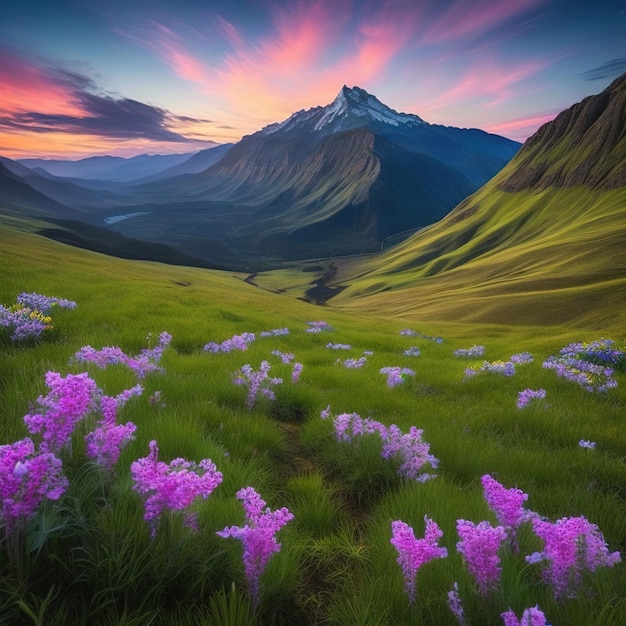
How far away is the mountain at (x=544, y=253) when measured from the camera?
64050 mm

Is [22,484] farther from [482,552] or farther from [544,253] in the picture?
[544,253]

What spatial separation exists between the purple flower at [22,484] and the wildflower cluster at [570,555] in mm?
3033

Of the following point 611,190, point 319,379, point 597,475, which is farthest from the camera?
point 611,190

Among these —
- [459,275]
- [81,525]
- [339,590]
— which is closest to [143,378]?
[81,525]

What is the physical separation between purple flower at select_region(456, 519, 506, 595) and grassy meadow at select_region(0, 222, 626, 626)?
0.07 metres

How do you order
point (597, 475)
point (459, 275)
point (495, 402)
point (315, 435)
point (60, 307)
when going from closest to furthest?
point (597, 475), point (315, 435), point (495, 402), point (60, 307), point (459, 275)

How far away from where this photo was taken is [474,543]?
2613mm

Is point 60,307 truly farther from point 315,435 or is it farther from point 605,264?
point 605,264

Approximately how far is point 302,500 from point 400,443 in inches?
50.9

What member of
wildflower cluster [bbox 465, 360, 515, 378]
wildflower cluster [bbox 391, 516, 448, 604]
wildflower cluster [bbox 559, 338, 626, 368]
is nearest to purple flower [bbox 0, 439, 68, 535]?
wildflower cluster [bbox 391, 516, 448, 604]

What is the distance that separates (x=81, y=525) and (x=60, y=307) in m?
9.44

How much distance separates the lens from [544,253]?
105m

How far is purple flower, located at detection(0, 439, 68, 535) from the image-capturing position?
2229 mm

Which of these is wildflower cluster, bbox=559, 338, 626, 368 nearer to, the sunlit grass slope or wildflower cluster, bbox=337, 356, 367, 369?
wildflower cluster, bbox=337, 356, 367, 369
